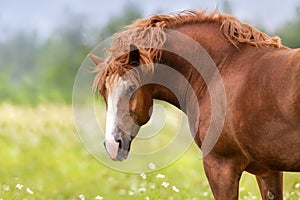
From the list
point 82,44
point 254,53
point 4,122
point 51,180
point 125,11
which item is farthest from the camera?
point 125,11

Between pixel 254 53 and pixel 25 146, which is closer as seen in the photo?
pixel 254 53

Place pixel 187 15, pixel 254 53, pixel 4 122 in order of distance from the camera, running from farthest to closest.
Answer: pixel 4 122, pixel 187 15, pixel 254 53

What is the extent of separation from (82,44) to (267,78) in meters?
26.9

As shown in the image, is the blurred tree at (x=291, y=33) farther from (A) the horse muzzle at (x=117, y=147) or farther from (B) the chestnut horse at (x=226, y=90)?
(A) the horse muzzle at (x=117, y=147)

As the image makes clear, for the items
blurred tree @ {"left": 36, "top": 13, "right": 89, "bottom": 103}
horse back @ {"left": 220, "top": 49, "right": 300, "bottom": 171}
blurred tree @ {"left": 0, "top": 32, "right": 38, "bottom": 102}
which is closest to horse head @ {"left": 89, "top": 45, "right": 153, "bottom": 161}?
horse back @ {"left": 220, "top": 49, "right": 300, "bottom": 171}

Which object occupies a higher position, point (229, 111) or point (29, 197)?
point (229, 111)

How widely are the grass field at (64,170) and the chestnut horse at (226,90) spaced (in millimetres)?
1872

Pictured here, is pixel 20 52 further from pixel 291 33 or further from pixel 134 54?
pixel 134 54

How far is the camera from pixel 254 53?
4516 mm

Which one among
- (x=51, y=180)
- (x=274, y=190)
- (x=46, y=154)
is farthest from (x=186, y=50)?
(x=46, y=154)

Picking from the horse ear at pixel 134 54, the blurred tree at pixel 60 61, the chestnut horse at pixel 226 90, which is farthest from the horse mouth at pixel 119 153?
the blurred tree at pixel 60 61

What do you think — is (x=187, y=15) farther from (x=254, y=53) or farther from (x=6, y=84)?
(x=6, y=84)

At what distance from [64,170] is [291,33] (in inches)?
549

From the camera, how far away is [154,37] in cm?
461
